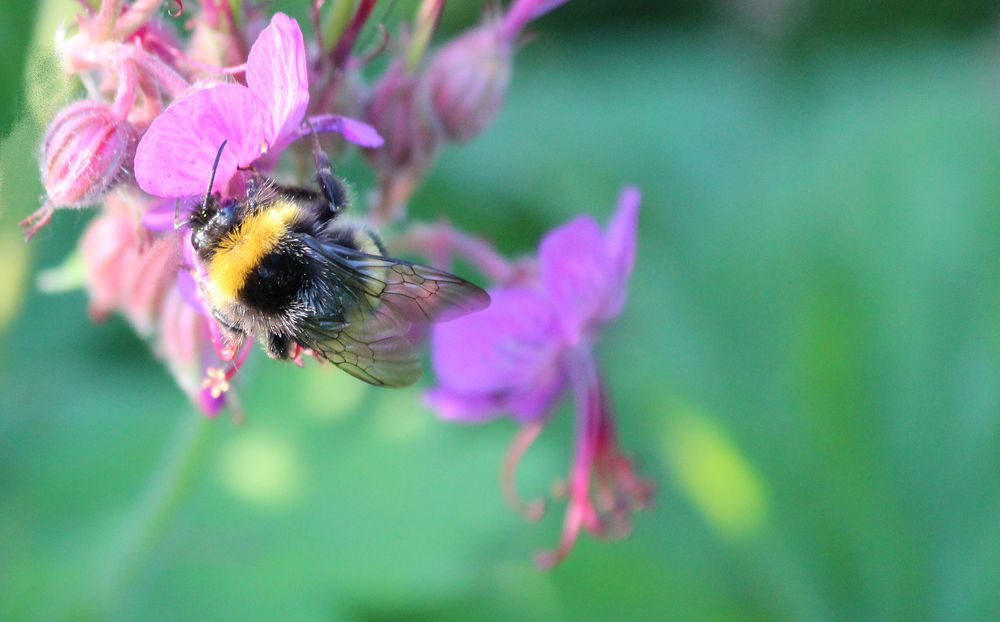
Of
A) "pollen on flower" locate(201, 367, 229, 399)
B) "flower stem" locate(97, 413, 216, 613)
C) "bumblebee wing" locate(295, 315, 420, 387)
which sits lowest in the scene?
"flower stem" locate(97, 413, 216, 613)

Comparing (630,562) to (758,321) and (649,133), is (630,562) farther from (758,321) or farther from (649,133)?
(649,133)

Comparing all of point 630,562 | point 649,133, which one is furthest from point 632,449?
point 649,133

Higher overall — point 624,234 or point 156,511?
point 624,234

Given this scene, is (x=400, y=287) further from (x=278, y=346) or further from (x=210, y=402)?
(x=210, y=402)

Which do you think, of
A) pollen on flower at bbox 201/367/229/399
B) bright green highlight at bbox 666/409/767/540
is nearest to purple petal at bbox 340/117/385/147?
pollen on flower at bbox 201/367/229/399

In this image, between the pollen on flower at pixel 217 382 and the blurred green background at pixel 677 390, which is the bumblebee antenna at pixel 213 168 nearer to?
the pollen on flower at pixel 217 382

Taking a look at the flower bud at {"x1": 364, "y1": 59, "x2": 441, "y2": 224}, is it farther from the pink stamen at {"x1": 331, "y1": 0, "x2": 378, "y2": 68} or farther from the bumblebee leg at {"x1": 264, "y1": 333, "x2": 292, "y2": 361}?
the bumblebee leg at {"x1": 264, "y1": 333, "x2": 292, "y2": 361}

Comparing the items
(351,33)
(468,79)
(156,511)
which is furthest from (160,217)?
(156,511)

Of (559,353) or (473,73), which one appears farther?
(559,353)
